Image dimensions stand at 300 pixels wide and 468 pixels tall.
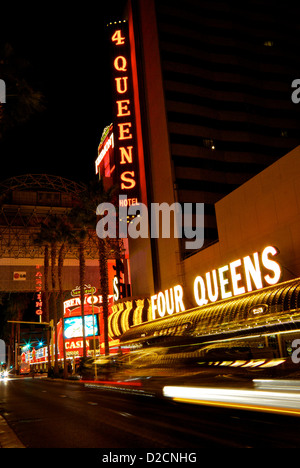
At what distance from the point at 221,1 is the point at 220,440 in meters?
54.4

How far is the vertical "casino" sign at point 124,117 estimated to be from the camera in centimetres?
3603

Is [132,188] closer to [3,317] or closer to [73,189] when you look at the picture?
[73,189]

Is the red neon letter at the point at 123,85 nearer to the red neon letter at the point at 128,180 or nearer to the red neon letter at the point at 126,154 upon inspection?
the red neon letter at the point at 126,154

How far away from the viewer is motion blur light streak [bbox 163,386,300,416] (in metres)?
7.83

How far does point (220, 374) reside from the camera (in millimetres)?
12320

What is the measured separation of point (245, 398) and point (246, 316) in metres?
9.53

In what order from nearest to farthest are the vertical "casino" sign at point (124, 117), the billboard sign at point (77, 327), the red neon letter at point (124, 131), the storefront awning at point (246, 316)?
1. the storefront awning at point (246, 316)
2. the vertical "casino" sign at point (124, 117)
3. the red neon letter at point (124, 131)
4. the billboard sign at point (77, 327)

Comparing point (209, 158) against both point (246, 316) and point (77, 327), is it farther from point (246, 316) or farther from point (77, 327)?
point (77, 327)

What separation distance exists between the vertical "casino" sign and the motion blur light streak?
24.8 meters

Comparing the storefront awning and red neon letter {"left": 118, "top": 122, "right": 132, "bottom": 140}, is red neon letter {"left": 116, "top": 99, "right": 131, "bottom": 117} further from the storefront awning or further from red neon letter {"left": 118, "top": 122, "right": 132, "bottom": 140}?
the storefront awning

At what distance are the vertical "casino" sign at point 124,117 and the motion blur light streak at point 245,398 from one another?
81.5ft

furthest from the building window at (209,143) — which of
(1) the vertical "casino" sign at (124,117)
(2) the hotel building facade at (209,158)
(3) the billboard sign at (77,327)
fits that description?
(3) the billboard sign at (77,327)

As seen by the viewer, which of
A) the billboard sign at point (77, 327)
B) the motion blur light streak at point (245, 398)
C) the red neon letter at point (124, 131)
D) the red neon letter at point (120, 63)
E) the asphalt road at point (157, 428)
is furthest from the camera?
the billboard sign at point (77, 327)
